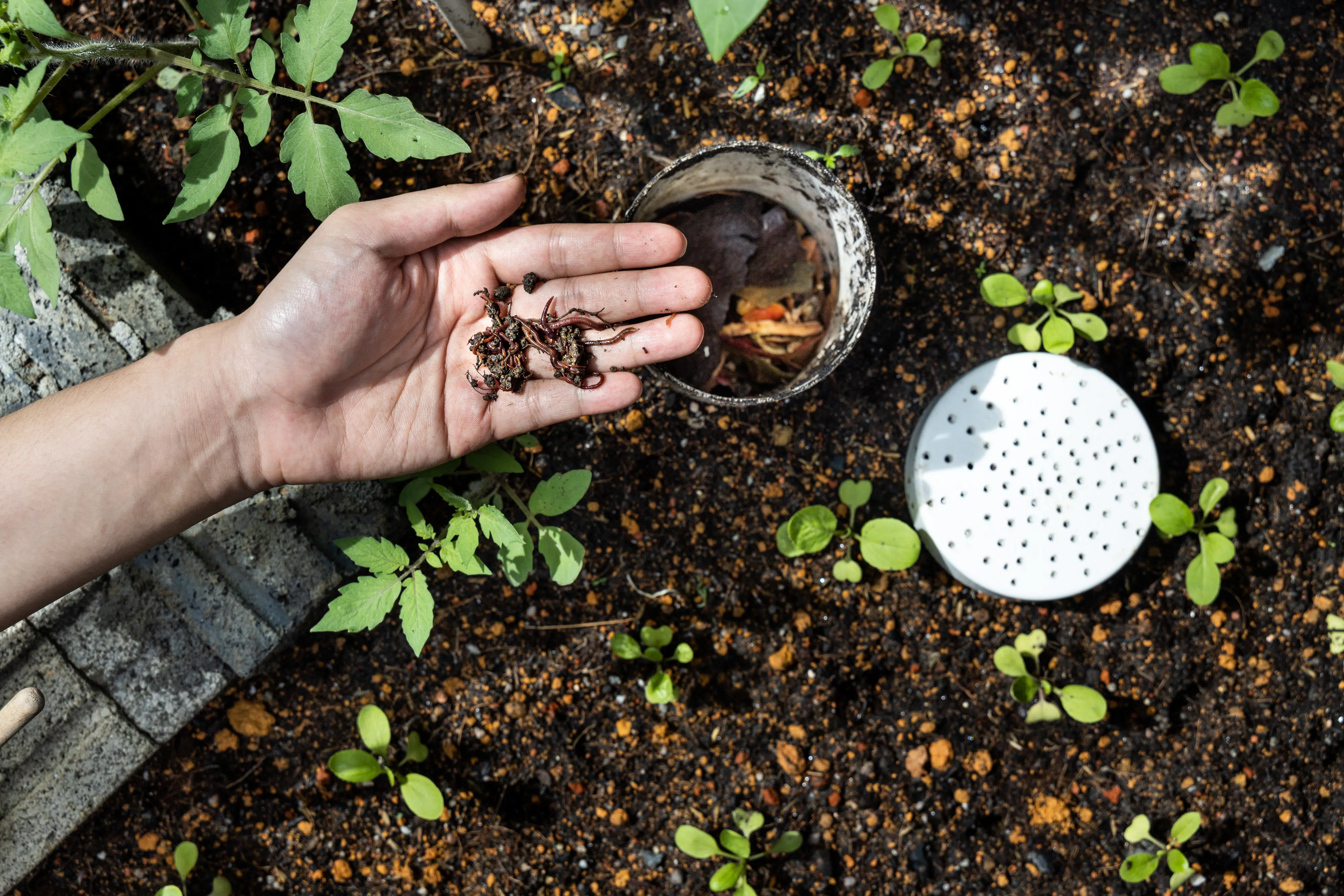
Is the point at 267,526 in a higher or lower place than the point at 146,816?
higher

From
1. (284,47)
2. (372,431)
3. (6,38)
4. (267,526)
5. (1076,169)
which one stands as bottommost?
(1076,169)

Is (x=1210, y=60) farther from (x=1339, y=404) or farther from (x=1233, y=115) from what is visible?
(x=1339, y=404)

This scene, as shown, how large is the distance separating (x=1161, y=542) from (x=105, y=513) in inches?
107

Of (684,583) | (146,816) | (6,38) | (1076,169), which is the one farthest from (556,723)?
(1076,169)

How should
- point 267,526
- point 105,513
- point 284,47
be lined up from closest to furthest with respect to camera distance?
point 284,47 < point 105,513 < point 267,526

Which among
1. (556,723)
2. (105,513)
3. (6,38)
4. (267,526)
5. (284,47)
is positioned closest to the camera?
(6,38)

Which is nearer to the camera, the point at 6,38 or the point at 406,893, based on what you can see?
the point at 6,38

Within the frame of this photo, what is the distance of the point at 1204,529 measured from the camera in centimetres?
234

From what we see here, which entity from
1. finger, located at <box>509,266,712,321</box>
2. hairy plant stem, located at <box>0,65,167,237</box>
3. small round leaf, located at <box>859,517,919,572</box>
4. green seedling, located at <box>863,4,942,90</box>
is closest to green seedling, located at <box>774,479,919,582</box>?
small round leaf, located at <box>859,517,919,572</box>

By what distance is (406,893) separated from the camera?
92.1 inches

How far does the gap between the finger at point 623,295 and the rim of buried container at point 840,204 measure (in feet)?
0.45

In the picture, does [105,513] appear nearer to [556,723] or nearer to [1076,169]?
[556,723]

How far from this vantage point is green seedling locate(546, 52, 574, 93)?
7.54ft

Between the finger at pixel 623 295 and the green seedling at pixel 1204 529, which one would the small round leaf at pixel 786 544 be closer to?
the finger at pixel 623 295
